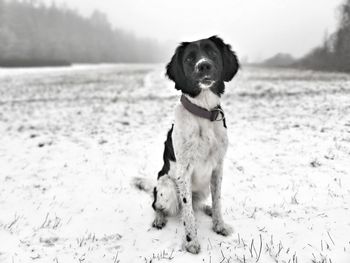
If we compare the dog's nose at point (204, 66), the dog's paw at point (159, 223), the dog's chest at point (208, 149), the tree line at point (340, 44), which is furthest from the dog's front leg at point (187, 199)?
the tree line at point (340, 44)

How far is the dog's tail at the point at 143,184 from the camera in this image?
15.4 feet

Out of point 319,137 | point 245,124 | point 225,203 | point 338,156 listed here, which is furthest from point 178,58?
point 245,124

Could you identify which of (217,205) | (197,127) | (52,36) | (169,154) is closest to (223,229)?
(217,205)

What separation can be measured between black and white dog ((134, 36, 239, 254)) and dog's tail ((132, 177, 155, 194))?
0.92 meters

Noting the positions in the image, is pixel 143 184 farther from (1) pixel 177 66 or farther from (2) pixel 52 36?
(2) pixel 52 36

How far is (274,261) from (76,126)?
674cm

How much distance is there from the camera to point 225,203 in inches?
172

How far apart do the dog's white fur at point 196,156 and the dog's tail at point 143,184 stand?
107cm

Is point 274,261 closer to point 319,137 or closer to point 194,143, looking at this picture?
point 194,143

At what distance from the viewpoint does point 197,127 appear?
3348 millimetres

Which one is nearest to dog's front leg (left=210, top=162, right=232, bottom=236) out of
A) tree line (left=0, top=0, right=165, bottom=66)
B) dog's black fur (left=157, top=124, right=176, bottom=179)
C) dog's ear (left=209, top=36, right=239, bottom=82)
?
dog's black fur (left=157, top=124, right=176, bottom=179)

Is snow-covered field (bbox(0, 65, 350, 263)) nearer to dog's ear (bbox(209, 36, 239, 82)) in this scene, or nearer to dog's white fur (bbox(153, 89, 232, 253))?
dog's white fur (bbox(153, 89, 232, 253))

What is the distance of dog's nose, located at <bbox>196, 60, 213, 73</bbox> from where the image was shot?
3189 millimetres

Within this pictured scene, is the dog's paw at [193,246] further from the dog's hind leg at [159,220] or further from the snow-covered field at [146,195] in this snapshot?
the dog's hind leg at [159,220]
